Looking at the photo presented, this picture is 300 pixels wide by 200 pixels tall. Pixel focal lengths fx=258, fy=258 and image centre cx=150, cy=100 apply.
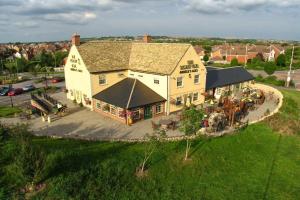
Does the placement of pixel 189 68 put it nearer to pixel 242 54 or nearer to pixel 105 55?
pixel 105 55

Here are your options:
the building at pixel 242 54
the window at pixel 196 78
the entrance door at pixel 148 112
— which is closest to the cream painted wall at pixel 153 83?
the entrance door at pixel 148 112

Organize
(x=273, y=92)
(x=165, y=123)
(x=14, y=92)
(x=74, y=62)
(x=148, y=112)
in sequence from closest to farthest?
(x=165, y=123)
(x=148, y=112)
(x=74, y=62)
(x=273, y=92)
(x=14, y=92)

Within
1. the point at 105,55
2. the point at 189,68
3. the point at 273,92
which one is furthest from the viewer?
the point at 273,92

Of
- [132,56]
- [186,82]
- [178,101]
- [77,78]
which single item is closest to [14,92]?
[77,78]

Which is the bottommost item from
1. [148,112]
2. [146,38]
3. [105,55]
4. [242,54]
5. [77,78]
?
[148,112]

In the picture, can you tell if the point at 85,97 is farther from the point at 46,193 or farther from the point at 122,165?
the point at 46,193

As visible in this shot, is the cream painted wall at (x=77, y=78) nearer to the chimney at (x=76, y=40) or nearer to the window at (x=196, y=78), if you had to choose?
the chimney at (x=76, y=40)

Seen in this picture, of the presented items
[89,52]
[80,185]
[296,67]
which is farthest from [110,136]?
[296,67]

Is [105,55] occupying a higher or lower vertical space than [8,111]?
higher
